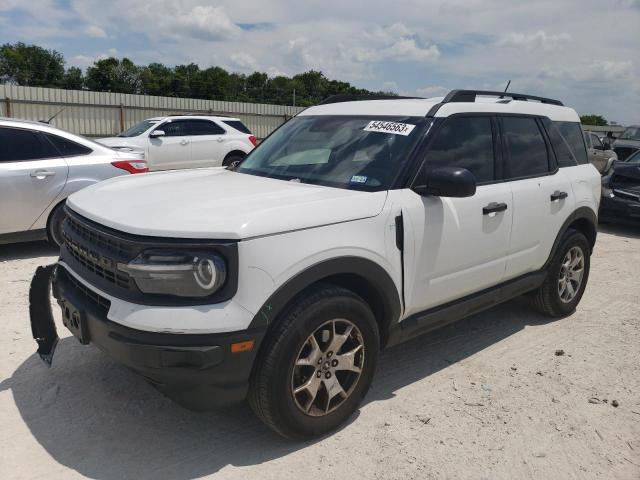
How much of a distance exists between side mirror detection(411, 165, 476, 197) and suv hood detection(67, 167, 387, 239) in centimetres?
31

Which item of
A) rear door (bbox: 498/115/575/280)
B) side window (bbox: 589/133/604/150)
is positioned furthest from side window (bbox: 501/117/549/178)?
side window (bbox: 589/133/604/150)

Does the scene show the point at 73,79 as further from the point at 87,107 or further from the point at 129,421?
the point at 129,421

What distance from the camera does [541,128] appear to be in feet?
15.3

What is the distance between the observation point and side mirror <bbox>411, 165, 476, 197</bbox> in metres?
3.26

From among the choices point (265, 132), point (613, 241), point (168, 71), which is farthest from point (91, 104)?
point (168, 71)

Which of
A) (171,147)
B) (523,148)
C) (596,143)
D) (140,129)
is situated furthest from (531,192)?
(596,143)

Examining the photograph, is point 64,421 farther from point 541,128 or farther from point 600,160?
point 600,160

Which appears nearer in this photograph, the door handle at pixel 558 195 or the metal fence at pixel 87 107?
the door handle at pixel 558 195

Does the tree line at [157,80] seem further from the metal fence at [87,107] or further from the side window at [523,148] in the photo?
the side window at [523,148]

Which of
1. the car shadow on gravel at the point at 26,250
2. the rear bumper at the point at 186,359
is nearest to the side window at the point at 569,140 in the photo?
the rear bumper at the point at 186,359

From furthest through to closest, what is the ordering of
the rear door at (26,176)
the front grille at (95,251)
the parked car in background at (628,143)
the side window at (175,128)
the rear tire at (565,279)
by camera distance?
the parked car in background at (628,143)
the side window at (175,128)
the rear door at (26,176)
the rear tire at (565,279)
the front grille at (95,251)

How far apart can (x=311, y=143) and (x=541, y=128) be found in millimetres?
2010

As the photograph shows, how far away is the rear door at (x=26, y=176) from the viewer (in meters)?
6.09

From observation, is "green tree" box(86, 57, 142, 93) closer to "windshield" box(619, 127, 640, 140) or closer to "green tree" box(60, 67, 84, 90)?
"green tree" box(60, 67, 84, 90)
